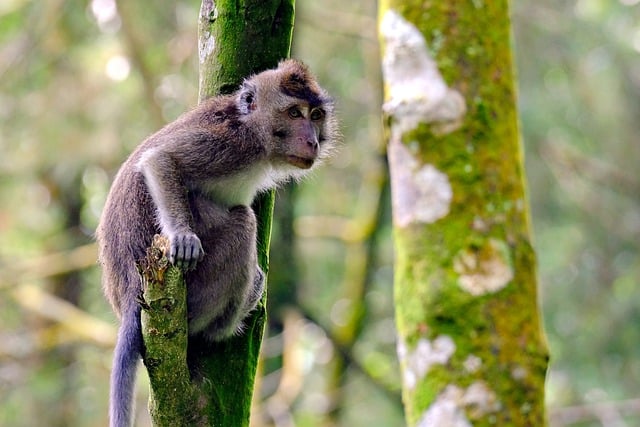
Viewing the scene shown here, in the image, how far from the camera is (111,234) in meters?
3.77

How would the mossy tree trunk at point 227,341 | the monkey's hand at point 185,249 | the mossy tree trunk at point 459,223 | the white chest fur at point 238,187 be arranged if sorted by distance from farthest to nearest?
the mossy tree trunk at point 459,223 → the white chest fur at point 238,187 → the monkey's hand at point 185,249 → the mossy tree trunk at point 227,341

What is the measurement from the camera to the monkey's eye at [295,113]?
4.32 m

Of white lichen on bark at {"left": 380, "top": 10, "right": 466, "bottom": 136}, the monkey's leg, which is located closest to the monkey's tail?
the monkey's leg

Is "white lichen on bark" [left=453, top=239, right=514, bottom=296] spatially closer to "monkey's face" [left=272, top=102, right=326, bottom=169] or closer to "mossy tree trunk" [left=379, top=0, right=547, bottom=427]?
Result: "mossy tree trunk" [left=379, top=0, right=547, bottom=427]

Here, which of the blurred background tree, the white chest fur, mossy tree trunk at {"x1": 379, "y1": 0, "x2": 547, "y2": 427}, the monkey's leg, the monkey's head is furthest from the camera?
the blurred background tree

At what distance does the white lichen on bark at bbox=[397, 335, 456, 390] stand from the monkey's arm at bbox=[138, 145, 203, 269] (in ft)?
4.43

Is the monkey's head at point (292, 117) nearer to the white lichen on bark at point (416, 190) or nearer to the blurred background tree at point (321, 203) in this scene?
the white lichen on bark at point (416, 190)

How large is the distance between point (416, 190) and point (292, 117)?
731 millimetres

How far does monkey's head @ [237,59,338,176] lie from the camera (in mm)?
4109

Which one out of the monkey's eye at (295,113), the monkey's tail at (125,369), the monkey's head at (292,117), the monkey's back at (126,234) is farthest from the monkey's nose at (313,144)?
the monkey's tail at (125,369)

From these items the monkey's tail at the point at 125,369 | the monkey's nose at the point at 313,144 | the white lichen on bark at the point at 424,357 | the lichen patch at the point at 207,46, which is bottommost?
the white lichen on bark at the point at 424,357

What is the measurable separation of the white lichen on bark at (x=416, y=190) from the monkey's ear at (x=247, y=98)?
0.94 m

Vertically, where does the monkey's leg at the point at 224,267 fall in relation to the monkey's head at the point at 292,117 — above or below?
below

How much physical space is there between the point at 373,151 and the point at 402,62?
6672 millimetres
